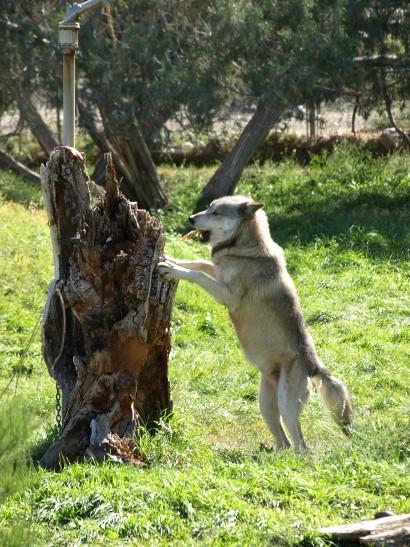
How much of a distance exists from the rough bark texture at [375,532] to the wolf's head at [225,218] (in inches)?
131

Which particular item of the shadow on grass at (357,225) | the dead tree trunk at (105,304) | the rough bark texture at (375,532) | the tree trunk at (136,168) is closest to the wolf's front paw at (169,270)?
the dead tree trunk at (105,304)

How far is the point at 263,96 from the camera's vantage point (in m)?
16.1

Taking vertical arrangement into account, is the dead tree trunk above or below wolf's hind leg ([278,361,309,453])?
above

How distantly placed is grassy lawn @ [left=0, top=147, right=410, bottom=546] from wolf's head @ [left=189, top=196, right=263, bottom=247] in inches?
62.4

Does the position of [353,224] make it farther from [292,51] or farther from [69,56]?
[69,56]

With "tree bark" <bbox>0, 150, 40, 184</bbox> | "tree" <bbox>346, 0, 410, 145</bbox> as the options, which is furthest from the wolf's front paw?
"tree bark" <bbox>0, 150, 40, 184</bbox>

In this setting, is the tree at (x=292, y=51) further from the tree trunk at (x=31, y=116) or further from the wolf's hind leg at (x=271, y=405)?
the wolf's hind leg at (x=271, y=405)

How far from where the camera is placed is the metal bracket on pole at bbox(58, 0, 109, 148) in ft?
26.8

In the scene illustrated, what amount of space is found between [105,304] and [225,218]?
5.24ft

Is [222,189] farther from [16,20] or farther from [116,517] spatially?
[116,517]

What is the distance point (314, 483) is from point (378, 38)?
39.7 ft

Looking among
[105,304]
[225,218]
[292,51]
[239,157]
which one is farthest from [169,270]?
[239,157]

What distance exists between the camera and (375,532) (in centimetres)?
521

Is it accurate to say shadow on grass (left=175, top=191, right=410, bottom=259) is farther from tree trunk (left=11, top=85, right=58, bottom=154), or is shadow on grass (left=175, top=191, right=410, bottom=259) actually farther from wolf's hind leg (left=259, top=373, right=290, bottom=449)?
wolf's hind leg (left=259, top=373, right=290, bottom=449)
